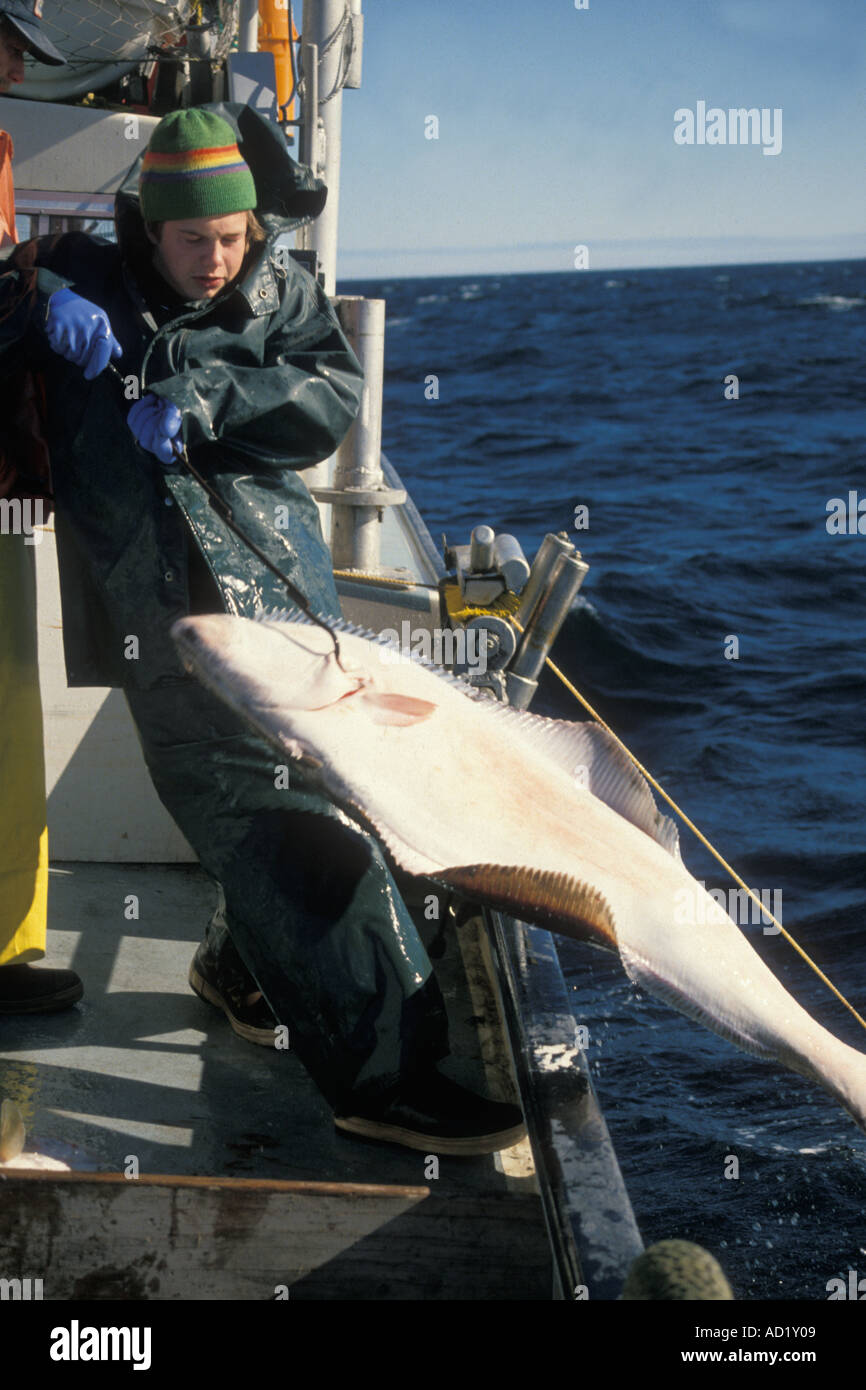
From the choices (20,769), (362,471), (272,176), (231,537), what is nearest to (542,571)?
(231,537)

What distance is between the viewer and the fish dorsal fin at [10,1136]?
3186 mm

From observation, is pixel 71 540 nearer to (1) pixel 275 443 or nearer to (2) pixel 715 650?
(1) pixel 275 443

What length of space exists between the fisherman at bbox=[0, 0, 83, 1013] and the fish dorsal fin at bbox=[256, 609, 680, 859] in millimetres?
1301

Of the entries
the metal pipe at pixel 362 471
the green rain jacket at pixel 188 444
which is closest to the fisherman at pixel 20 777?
the green rain jacket at pixel 188 444

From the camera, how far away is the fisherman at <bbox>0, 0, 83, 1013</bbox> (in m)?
3.84

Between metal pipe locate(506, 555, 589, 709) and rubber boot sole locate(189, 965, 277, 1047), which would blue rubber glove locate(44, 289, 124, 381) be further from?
rubber boot sole locate(189, 965, 277, 1047)

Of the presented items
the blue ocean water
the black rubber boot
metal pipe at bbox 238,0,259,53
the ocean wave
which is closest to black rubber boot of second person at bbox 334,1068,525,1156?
the black rubber boot

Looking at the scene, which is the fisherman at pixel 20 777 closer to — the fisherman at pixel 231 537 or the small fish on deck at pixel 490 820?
the fisherman at pixel 231 537

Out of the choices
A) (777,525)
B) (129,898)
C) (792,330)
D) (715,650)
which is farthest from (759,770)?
(792,330)

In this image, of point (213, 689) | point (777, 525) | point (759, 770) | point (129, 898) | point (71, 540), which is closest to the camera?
point (213, 689)

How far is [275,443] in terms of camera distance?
3.50 meters

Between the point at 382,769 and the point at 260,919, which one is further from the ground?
the point at 382,769

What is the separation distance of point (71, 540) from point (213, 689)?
3.87 feet

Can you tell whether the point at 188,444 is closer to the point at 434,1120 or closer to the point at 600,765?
the point at 600,765
